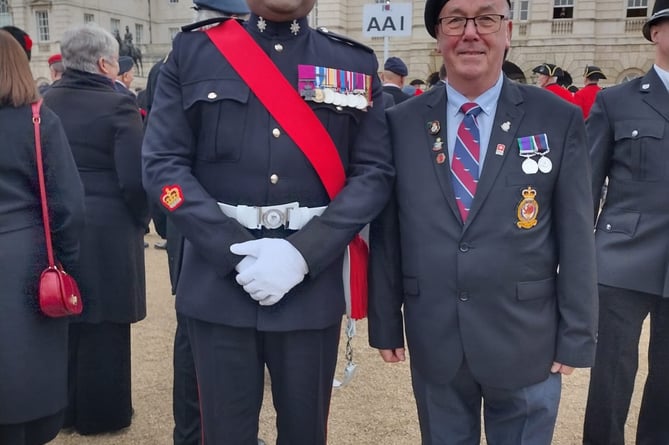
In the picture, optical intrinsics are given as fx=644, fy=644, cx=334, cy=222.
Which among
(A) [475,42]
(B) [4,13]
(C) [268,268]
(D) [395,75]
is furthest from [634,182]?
(B) [4,13]

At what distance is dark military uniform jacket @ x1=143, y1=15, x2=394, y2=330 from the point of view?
2.10 m

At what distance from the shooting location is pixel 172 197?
6.85 ft

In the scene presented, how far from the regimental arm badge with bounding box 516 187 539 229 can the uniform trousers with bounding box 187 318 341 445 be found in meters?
0.76

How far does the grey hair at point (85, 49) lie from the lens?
133 inches

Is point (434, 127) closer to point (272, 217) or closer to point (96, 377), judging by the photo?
point (272, 217)

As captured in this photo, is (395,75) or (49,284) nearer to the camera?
(49,284)

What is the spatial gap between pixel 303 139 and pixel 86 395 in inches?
91.2

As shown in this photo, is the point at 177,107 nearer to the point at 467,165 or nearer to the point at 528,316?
the point at 467,165

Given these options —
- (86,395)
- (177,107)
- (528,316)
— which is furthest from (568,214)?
(86,395)

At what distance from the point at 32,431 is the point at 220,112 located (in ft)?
5.39

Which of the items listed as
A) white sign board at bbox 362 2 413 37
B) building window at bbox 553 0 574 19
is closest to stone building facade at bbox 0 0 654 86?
building window at bbox 553 0 574 19

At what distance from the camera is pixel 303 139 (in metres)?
2.15

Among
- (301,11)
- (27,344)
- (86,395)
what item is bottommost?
(86,395)

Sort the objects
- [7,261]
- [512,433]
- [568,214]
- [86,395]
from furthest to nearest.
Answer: [86,395] → [7,261] → [512,433] → [568,214]
